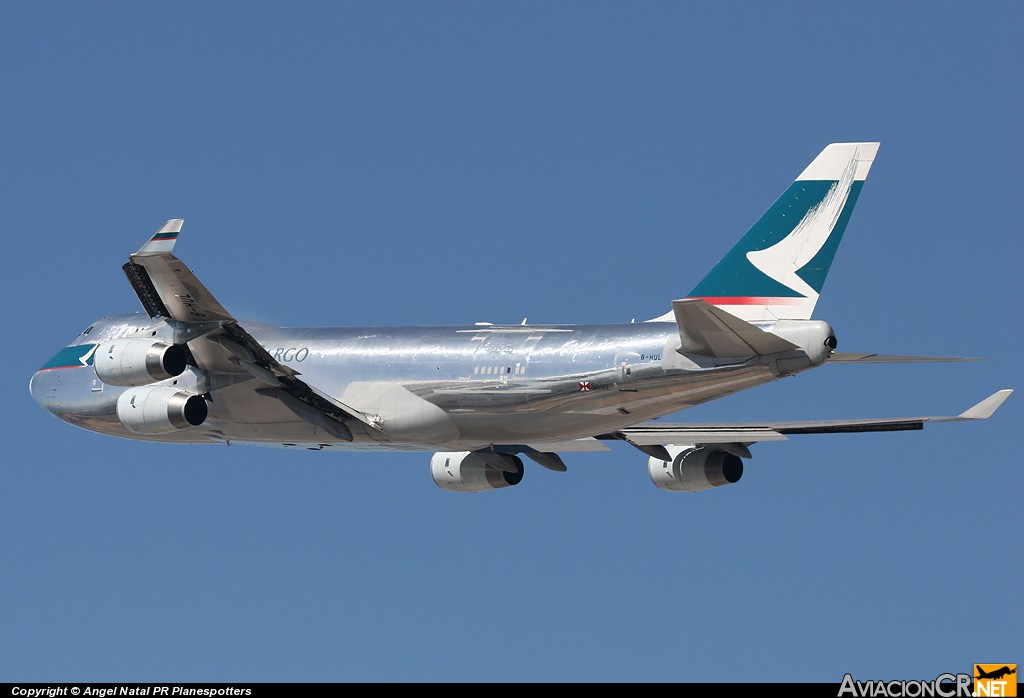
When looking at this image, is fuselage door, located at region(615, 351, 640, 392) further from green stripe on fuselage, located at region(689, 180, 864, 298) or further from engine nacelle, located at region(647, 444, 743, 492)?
engine nacelle, located at region(647, 444, 743, 492)

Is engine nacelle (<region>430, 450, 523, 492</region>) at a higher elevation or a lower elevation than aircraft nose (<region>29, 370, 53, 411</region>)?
lower

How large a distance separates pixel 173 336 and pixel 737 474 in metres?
14.9

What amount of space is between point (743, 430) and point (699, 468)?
5.91 feet

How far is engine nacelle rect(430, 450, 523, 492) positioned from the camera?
50688mm

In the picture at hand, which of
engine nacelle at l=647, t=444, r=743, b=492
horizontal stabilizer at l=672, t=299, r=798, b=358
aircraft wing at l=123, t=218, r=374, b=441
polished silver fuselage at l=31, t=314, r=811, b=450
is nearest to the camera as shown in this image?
horizontal stabilizer at l=672, t=299, r=798, b=358

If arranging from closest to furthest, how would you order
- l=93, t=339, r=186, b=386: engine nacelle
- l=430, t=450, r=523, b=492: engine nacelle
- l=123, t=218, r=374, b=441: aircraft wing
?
l=123, t=218, r=374, b=441: aircraft wing, l=93, t=339, r=186, b=386: engine nacelle, l=430, t=450, r=523, b=492: engine nacelle

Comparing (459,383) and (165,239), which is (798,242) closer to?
(459,383)

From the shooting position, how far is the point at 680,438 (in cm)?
4925

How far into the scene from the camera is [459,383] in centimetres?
4512

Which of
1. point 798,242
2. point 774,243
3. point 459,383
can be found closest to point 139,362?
point 459,383

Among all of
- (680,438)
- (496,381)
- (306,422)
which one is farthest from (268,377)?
(680,438)

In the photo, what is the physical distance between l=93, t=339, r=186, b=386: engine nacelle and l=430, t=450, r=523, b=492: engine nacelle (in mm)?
8688

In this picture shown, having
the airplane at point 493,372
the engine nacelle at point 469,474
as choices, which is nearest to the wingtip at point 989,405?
the airplane at point 493,372

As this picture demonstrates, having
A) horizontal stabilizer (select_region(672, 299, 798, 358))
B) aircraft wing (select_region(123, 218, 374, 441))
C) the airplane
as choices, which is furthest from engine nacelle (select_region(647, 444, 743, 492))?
horizontal stabilizer (select_region(672, 299, 798, 358))
